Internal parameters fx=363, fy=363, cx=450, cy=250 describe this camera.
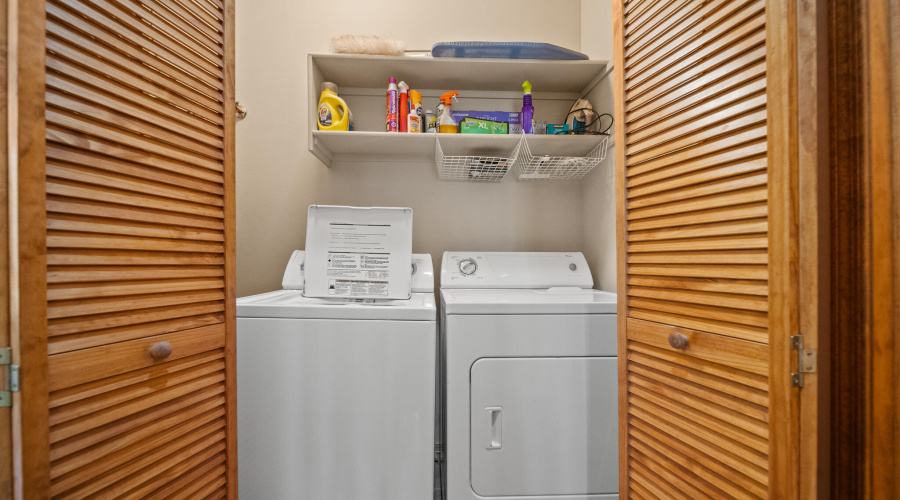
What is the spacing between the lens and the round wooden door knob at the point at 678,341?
0.88 metres

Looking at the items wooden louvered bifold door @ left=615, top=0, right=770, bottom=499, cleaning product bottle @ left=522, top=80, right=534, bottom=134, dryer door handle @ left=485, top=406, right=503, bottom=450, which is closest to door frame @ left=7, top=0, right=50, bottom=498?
dryer door handle @ left=485, top=406, right=503, bottom=450

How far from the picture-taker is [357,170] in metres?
2.01

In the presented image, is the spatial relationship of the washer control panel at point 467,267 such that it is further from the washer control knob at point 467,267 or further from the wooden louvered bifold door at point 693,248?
the wooden louvered bifold door at point 693,248

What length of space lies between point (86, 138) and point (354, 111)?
1390mm

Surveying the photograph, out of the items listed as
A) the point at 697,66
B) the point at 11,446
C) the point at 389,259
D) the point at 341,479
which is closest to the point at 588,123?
the point at 697,66

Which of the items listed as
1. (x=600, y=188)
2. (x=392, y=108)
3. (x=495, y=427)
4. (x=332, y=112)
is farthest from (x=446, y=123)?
(x=495, y=427)

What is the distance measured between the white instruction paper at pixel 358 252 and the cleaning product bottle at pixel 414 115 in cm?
41

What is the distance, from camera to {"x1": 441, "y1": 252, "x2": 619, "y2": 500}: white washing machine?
1.27 metres

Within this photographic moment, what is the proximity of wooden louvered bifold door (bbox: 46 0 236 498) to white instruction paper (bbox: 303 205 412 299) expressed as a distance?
0.55 metres

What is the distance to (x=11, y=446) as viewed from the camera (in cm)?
61

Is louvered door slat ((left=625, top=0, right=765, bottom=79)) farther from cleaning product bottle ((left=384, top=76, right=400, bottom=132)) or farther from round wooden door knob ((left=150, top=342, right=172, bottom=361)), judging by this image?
round wooden door knob ((left=150, top=342, right=172, bottom=361))

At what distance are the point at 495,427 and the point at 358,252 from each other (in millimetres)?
908

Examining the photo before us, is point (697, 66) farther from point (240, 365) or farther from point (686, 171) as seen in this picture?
point (240, 365)

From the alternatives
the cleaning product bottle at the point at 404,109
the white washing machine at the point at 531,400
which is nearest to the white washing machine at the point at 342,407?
the white washing machine at the point at 531,400
